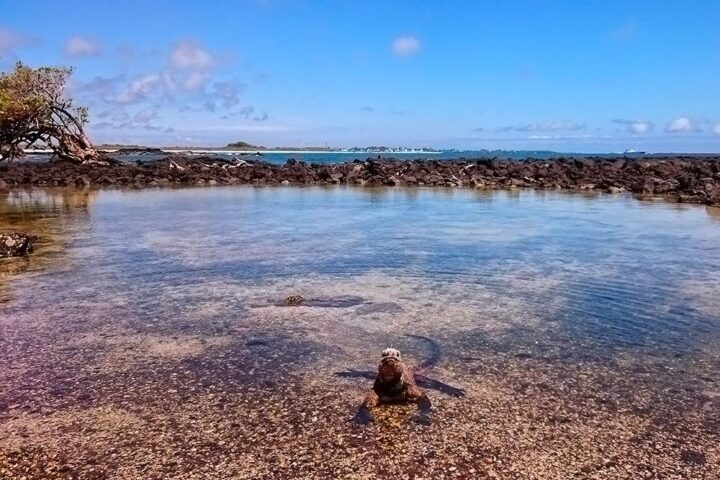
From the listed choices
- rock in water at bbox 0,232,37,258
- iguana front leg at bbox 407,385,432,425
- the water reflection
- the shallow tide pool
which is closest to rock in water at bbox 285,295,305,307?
the shallow tide pool

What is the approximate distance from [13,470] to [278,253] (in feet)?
31.8

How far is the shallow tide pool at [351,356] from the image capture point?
4883 mm

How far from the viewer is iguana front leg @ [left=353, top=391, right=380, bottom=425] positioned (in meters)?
5.47

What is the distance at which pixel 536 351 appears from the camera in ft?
24.1

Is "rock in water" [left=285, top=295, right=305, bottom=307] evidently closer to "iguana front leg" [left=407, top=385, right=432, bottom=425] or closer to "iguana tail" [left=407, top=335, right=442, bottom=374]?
"iguana tail" [left=407, top=335, right=442, bottom=374]

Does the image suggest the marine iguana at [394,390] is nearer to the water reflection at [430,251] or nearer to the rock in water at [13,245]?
the water reflection at [430,251]

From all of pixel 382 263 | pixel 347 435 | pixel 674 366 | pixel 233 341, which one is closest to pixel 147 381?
pixel 233 341

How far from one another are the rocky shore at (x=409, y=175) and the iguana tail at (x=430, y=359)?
2892 centimetres

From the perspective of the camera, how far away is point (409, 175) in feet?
141

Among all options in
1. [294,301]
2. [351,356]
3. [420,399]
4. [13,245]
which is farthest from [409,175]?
[420,399]

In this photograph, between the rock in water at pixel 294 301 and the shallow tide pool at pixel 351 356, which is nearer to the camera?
the shallow tide pool at pixel 351 356

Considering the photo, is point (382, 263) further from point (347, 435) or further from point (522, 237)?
point (347, 435)

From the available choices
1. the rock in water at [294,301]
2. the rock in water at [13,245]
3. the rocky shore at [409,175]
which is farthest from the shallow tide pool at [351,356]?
the rocky shore at [409,175]

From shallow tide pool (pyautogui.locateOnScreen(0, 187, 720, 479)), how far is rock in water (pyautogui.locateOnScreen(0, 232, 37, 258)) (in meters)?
0.46
